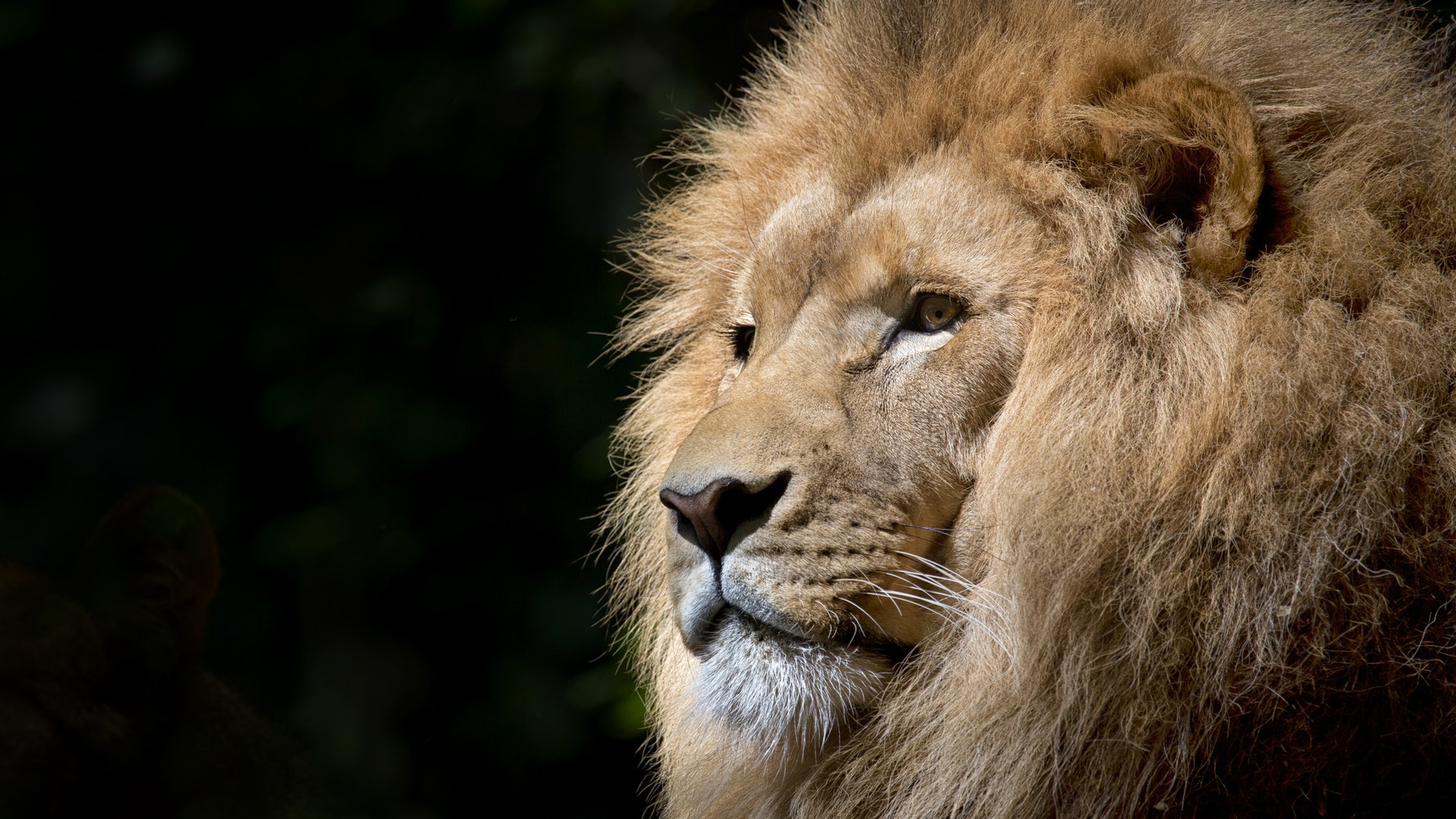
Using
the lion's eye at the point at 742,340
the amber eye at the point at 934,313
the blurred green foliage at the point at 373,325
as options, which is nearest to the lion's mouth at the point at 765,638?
the amber eye at the point at 934,313

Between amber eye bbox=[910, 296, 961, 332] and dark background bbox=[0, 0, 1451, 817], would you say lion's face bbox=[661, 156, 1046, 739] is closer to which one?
amber eye bbox=[910, 296, 961, 332]

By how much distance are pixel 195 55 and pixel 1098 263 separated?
5.89 ft

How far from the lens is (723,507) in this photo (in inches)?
55.6

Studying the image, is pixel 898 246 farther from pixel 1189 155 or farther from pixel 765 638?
pixel 765 638

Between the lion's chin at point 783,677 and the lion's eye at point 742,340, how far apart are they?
1.87 feet

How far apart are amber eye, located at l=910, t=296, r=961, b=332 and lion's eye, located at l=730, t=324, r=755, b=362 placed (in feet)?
1.33

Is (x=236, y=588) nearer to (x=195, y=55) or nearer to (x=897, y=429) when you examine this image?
(x=195, y=55)

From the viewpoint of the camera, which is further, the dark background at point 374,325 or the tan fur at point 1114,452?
the dark background at point 374,325

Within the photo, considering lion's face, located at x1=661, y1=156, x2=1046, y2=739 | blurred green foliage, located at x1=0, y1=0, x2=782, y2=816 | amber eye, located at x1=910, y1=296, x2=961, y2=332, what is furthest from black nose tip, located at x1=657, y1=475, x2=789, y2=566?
blurred green foliage, located at x1=0, y1=0, x2=782, y2=816

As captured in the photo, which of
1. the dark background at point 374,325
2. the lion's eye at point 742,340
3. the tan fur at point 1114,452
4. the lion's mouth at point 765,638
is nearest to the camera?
the tan fur at point 1114,452

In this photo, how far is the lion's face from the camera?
140 centimetres

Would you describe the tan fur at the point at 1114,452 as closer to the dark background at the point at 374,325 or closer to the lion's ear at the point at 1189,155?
the lion's ear at the point at 1189,155

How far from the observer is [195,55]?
2.34m

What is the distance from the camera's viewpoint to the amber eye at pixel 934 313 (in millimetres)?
1516
